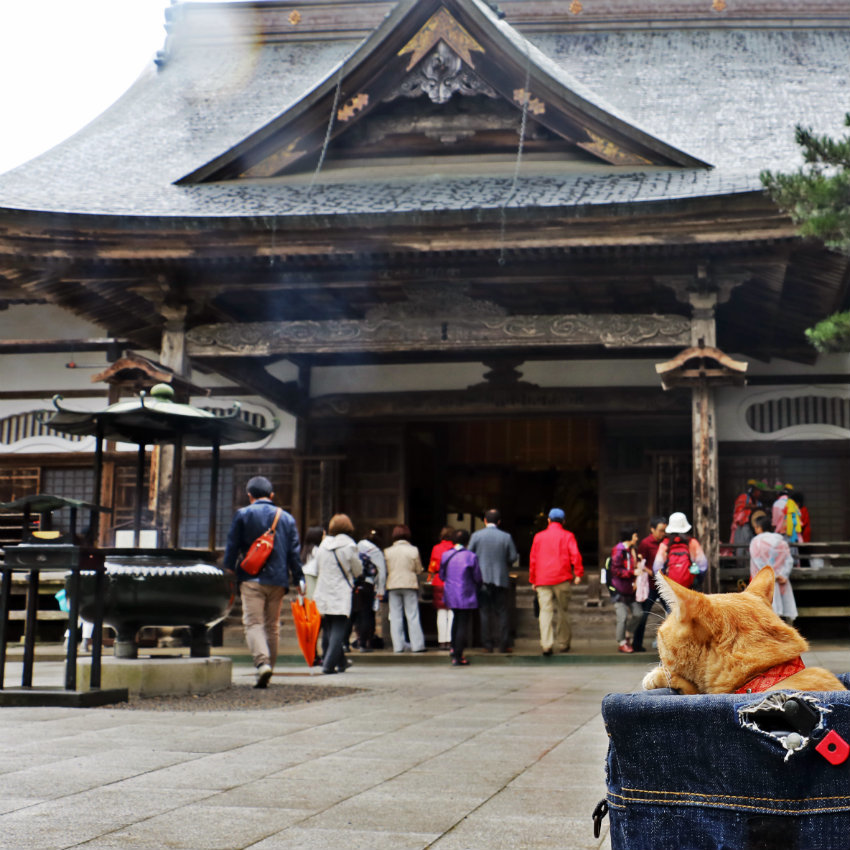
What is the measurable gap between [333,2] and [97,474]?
14.4 meters

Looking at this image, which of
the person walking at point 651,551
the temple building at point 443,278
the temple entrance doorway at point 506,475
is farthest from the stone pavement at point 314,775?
the temple entrance doorway at point 506,475

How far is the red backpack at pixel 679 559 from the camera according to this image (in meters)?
10.1

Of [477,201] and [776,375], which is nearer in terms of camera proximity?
[477,201]

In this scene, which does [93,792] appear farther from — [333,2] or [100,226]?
[333,2]

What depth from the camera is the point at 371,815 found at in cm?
370

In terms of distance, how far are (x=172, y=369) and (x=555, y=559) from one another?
465 cm

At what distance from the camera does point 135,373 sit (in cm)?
1120

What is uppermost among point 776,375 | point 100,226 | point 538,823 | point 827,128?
point 827,128

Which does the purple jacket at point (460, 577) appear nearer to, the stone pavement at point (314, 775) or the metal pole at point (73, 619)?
the stone pavement at point (314, 775)

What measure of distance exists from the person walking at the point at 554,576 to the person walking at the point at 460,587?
2.14ft

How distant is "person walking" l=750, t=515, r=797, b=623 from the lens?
442 inches

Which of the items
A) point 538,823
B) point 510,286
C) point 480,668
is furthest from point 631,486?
point 538,823

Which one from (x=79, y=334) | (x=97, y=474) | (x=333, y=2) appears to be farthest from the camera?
(x=333, y=2)

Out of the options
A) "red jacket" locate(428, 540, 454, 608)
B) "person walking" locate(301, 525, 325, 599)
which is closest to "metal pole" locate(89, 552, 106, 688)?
"person walking" locate(301, 525, 325, 599)
